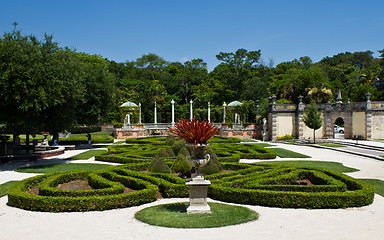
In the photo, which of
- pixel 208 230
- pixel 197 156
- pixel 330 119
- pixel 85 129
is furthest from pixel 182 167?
pixel 85 129

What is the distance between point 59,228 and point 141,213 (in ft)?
7.66

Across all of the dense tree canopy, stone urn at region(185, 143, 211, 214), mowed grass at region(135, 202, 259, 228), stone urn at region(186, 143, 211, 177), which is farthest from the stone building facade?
stone urn at region(185, 143, 211, 214)

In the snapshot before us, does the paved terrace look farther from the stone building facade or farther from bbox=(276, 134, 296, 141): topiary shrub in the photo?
the stone building facade

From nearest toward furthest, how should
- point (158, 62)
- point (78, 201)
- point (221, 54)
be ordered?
point (78, 201) → point (221, 54) → point (158, 62)

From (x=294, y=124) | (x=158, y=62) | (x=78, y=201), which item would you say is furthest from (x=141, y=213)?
(x=158, y=62)

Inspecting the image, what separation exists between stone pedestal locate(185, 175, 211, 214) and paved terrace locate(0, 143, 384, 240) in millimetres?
1413

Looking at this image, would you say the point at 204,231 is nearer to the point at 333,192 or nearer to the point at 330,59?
the point at 333,192

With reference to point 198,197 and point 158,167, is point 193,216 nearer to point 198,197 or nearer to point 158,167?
point 198,197

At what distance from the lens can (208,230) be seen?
884 cm

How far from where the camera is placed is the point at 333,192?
11555 mm

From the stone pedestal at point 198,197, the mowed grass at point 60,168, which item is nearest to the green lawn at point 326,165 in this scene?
the mowed grass at point 60,168

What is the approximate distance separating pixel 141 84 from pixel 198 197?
192 feet

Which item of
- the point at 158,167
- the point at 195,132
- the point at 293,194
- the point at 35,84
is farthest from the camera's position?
the point at 35,84

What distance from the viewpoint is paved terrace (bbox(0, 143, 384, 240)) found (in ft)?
27.8
